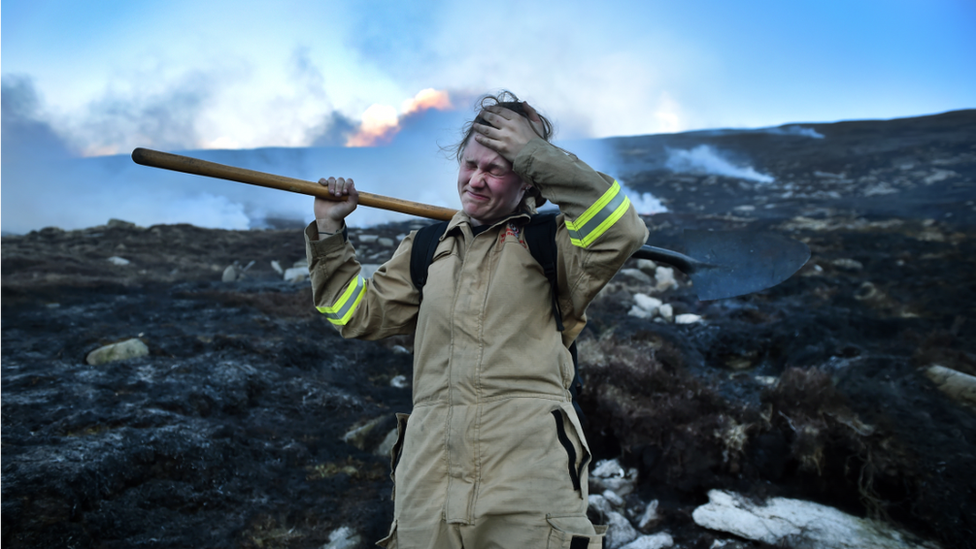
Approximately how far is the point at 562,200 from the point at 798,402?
3.43 meters

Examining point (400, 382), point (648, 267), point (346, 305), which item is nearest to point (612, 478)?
point (400, 382)

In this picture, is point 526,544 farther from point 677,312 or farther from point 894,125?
point 894,125

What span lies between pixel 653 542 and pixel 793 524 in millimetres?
868

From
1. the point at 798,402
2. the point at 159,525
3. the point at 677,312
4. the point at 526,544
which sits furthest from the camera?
the point at 677,312

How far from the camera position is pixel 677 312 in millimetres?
7266

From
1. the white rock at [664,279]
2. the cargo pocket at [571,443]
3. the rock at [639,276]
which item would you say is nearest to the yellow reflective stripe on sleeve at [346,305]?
the cargo pocket at [571,443]

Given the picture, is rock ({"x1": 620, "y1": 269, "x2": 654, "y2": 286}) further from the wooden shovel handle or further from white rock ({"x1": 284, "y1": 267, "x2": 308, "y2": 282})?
the wooden shovel handle

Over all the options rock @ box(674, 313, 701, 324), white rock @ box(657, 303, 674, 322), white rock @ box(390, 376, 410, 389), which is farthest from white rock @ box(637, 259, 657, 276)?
white rock @ box(390, 376, 410, 389)

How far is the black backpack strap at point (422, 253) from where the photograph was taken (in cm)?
174

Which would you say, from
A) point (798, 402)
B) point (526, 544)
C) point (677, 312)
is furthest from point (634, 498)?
point (677, 312)

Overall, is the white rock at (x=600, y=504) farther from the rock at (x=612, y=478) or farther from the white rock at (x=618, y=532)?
the rock at (x=612, y=478)

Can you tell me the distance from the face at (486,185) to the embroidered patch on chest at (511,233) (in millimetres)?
88

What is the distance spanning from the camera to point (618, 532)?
2.98 meters

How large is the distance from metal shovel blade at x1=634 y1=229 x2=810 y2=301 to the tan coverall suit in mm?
1072
